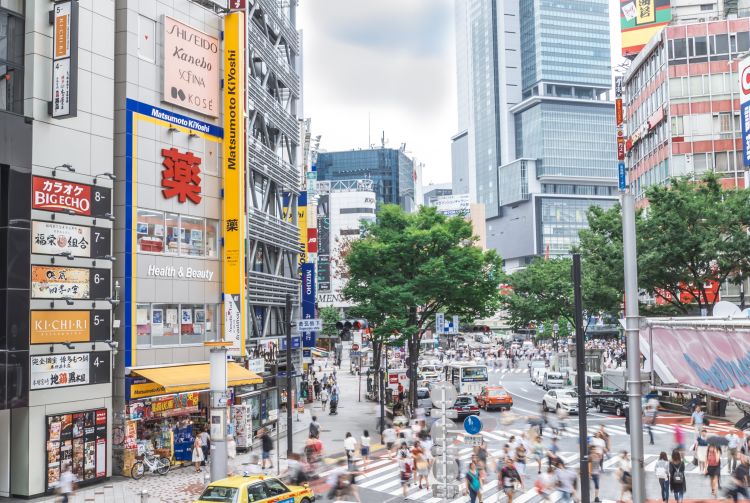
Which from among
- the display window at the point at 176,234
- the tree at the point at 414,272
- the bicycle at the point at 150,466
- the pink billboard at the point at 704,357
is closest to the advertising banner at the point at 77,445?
the bicycle at the point at 150,466

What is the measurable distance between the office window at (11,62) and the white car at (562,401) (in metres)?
33.6

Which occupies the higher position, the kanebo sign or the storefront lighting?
the storefront lighting

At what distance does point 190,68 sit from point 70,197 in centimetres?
836

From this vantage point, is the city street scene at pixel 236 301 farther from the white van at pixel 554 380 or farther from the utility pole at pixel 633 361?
the white van at pixel 554 380

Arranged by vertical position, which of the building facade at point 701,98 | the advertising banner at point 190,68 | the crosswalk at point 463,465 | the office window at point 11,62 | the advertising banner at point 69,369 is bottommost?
the crosswalk at point 463,465

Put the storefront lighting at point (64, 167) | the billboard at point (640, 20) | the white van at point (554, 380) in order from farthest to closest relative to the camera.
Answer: the billboard at point (640, 20)
the white van at point (554, 380)
the storefront lighting at point (64, 167)

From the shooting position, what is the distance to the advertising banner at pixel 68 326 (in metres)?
24.7

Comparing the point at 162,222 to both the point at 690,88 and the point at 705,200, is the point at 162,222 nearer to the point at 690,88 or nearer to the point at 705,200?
the point at 705,200

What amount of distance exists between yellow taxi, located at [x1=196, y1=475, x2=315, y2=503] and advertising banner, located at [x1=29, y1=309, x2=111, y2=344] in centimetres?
910

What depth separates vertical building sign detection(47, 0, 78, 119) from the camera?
80.9 ft

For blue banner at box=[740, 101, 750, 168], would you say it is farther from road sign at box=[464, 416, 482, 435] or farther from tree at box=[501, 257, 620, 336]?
road sign at box=[464, 416, 482, 435]

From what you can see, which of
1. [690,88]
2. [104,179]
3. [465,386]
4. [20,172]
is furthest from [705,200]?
[20,172]

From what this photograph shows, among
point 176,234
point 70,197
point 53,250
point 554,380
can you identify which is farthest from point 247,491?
point 554,380

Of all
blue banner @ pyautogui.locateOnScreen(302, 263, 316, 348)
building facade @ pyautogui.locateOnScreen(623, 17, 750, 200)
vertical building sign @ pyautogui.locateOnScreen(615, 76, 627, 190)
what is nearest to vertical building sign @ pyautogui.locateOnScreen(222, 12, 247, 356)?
blue banner @ pyautogui.locateOnScreen(302, 263, 316, 348)
